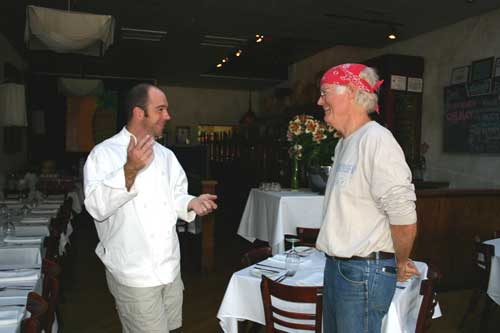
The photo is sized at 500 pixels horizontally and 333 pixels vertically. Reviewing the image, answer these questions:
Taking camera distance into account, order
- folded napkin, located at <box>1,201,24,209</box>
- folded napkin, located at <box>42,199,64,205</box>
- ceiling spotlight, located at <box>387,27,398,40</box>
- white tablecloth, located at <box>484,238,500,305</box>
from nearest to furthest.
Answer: white tablecloth, located at <box>484,238,500,305</box>
folded napkin, located at <box>1,201,24,209</box>
folded napkin, located at <box>42,199,64,205</box>
ceiling spotlight, located at <box>387,27,398,40</box>

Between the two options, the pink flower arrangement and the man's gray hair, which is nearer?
the man's gray hair

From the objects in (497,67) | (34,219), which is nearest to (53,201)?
(34,219)

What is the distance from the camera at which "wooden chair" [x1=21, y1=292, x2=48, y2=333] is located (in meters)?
A: 1.64

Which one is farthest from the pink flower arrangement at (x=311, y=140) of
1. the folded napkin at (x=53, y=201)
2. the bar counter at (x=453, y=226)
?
the folded napkin at (x=53, y=201)

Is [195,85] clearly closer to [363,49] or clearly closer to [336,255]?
[363,49]

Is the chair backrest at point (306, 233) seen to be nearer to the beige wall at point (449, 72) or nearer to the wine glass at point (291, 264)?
the wine glass at point (291, 264)

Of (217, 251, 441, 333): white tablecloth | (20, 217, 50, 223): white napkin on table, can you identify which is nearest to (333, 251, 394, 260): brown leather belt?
(217, 251, 441, 333): white tablecloth

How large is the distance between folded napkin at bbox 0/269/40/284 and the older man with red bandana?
61.8 inches

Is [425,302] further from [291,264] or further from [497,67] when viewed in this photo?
[497,67]

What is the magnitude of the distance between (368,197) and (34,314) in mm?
1409

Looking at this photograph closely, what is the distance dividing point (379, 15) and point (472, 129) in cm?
193

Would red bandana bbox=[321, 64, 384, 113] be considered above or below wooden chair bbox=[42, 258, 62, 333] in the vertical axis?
above

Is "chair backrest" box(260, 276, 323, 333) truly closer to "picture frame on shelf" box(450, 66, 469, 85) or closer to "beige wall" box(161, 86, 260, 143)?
"picture frame on shelf" box(450, 66, 469, 85)

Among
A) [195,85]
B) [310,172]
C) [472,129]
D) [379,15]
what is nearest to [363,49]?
[379,15]
